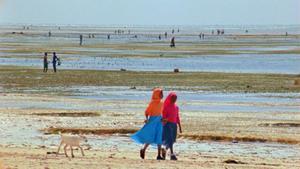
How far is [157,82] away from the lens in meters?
40.6

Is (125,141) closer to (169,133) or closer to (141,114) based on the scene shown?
(169,133)

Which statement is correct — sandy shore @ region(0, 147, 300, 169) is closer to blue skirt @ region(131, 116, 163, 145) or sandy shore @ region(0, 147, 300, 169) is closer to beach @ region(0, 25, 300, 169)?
beach @ region(0, 25, 300, 169)

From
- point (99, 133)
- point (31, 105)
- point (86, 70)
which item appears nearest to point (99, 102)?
point (31, 105)

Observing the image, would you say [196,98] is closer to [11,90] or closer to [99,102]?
[99,102]

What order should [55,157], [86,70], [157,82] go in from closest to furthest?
[55,157] → [157,82] → [86,70]

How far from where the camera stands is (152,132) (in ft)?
53.4

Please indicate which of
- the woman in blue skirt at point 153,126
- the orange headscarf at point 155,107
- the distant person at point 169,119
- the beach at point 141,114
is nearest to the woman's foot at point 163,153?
the woman in blue skirt at point 153,126

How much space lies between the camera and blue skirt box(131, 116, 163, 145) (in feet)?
53.0

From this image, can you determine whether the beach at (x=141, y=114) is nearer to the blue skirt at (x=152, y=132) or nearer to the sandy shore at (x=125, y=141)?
the sandy shore at (x=125, y=141)

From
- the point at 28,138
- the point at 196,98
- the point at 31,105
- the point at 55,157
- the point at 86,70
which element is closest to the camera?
the point at 55,157

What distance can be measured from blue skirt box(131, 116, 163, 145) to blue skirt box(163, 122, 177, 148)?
0.10m

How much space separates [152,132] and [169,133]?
35 centimetres

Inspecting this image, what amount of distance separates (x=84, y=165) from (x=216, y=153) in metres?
4.59

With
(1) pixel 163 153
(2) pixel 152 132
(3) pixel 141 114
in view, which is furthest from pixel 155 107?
(3) pixel 141 114
